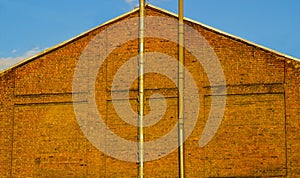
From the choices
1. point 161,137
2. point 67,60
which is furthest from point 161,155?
point 67,60

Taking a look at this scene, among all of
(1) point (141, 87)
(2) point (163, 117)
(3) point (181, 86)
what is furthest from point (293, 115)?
(1) point (141, 87)

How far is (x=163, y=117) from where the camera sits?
20.3 metres

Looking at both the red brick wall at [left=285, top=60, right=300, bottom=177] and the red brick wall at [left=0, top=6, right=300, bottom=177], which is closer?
the red brick wall at [left=285, top=60, right=300, bottom=177]

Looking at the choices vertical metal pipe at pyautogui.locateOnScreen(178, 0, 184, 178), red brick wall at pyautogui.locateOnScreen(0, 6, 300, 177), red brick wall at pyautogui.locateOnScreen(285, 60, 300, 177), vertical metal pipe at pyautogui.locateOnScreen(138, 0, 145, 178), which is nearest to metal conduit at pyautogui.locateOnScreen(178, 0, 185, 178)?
vertical metal pipe at pyautogui.locateOnScreen(178, 0, 184, 178)

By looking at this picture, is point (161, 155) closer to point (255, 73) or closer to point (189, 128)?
point (189, 128)

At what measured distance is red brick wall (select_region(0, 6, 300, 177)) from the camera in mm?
19453

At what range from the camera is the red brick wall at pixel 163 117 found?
1945 centimetres

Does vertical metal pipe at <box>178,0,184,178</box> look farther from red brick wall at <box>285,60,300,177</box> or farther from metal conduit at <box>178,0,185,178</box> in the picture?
red brick wall at <box>285,60,300,177</box>

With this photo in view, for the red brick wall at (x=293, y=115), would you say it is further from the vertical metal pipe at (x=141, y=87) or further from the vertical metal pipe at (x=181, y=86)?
the vertical metal pipe at (x=141, y=87)

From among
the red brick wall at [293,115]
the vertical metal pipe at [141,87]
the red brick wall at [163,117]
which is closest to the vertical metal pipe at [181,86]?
the red brick wall at [163,117]

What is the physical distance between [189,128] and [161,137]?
0.99 m

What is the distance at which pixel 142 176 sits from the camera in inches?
787

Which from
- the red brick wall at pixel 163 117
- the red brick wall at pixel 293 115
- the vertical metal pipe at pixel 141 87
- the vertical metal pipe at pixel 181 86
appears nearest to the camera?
the red brick wall at pixel 293 115

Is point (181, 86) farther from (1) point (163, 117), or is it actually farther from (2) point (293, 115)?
(2) point (293, 115)
